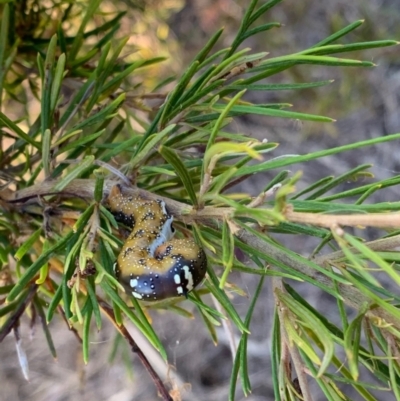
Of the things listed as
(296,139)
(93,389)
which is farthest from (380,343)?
(93,389)

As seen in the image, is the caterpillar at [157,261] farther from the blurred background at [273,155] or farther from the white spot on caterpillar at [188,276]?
the blurred background at [273,155]

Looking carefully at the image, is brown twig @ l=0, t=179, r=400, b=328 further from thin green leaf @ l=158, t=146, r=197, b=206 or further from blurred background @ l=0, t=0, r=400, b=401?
blurred background @ l=0, t=0, r=400, b=401

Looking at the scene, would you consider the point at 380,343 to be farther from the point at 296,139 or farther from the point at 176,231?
the point at 296,139

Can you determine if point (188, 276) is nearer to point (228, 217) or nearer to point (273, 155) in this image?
point (228, 217)

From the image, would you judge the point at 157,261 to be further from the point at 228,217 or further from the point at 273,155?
the point at 273,155

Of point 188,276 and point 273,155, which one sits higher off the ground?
point 188,276

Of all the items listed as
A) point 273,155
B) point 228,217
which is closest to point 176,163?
point 228,217

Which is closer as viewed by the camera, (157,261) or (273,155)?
(157,261)

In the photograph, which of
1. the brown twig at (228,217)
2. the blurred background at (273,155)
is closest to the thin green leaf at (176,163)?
the brown twig at (228,217)
